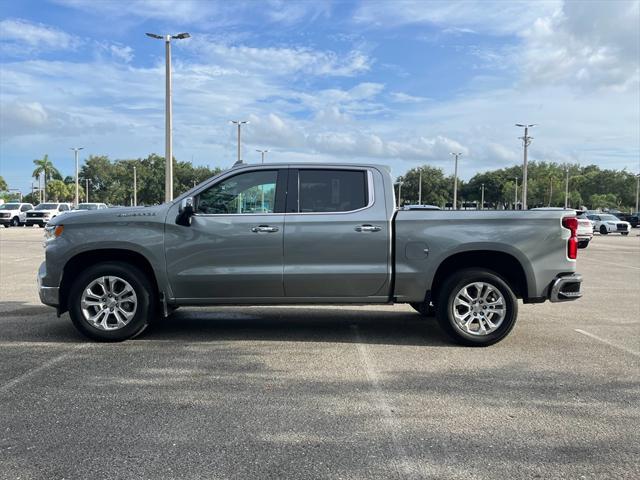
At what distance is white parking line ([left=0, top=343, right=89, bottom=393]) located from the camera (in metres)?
4.90

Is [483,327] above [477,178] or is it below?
below

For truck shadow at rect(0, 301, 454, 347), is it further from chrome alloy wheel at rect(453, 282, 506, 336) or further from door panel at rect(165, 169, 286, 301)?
door panel at rect(165, 169, 286, 301)

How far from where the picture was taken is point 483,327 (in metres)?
6.36

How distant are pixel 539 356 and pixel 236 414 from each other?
11.1 feet

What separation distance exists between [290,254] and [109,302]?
2051 millimetres

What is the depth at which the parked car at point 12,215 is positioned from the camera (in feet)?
139

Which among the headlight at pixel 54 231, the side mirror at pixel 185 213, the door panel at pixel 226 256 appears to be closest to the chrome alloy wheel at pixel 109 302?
the door panel at pixel 226 256

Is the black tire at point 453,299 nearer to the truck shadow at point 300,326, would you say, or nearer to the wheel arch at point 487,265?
the wheel arch at point 487,265

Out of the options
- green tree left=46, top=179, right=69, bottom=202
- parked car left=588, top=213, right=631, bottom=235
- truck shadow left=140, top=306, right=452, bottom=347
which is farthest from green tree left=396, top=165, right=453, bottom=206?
truck shadow left=140, top=306, right=452, bottom=347

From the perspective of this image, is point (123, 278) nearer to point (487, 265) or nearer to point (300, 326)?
point (300, 326)

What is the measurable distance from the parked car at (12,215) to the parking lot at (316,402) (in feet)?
130

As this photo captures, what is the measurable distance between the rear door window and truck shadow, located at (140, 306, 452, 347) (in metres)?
1.54

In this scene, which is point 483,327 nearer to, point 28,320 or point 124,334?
point 124,334

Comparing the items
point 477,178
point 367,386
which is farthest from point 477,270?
point 477,178
